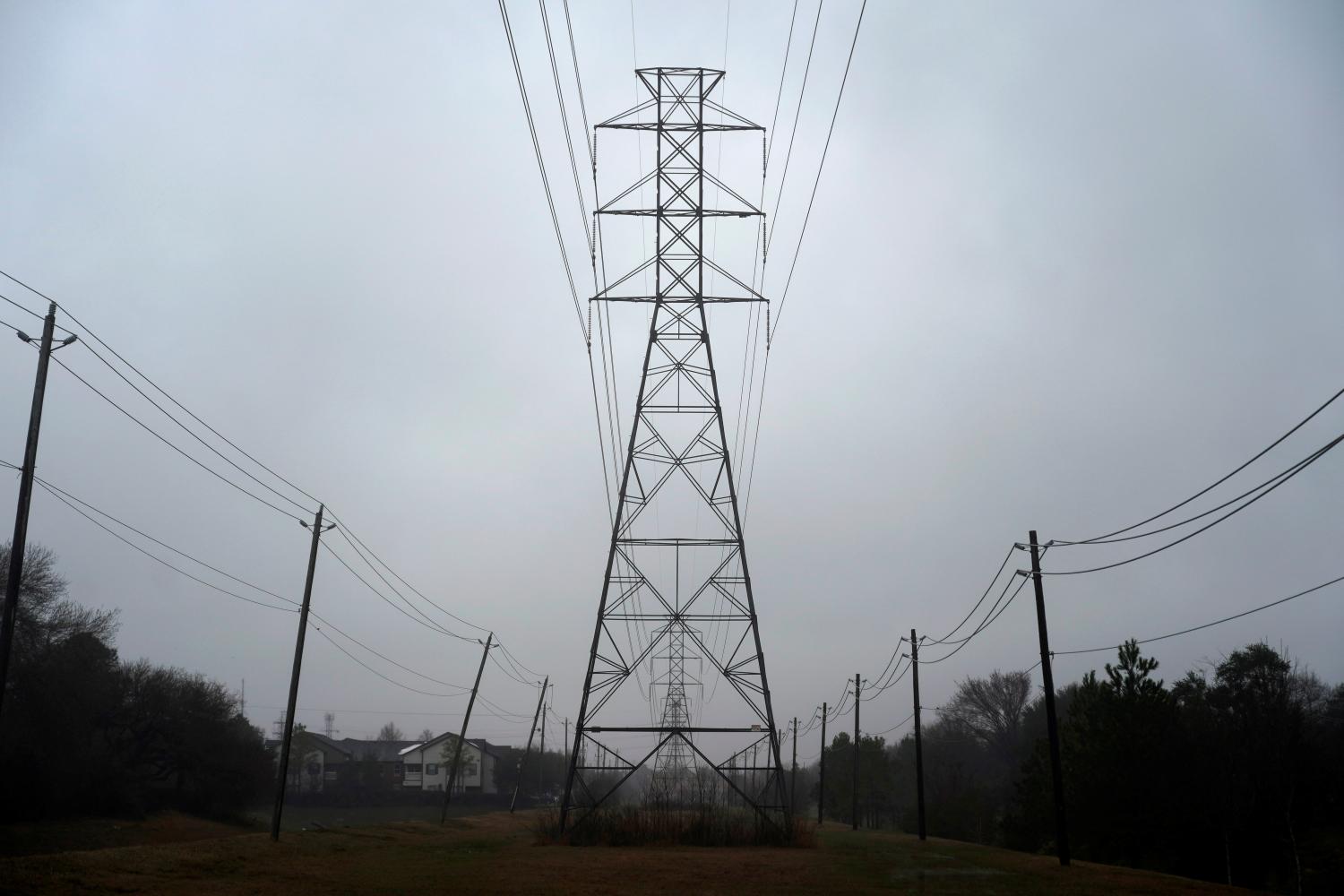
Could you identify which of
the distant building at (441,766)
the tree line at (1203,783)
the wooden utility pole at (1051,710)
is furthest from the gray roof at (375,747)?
the wooden utility pole at (1051,710)

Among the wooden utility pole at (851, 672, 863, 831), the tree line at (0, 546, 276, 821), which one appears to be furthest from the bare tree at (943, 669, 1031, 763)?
the tree line at (0, 546, 276, 821)

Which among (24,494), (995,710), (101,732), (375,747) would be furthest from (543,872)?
(375,747)

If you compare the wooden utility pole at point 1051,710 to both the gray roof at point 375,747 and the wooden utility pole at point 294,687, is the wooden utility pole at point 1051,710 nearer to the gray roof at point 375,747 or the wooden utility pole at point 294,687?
the wooden utility pole at point 294,687

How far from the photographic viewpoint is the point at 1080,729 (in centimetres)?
4231

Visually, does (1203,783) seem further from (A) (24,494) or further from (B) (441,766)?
(B) (441,766)

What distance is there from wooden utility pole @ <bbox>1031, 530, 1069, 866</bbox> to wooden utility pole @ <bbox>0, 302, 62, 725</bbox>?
21224 millimetres

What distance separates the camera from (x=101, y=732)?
47125 millimetres

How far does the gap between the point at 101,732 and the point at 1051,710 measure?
1613 inches

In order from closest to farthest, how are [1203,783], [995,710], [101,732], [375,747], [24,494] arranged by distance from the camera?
[24,494]
[1203,783]
[101,732]
[995,710]
[375,747]

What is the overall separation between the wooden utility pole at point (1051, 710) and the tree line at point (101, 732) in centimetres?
3188

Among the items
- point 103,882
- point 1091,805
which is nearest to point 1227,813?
point 1091,805

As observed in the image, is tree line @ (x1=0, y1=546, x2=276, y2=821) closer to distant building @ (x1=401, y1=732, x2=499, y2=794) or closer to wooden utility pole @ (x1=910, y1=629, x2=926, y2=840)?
wooden utility pole @ (x1=910, y1=629, x2=926, y2=840)

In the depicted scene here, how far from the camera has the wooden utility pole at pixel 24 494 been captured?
703 inches

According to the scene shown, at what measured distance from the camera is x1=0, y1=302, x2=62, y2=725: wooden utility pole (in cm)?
1786
